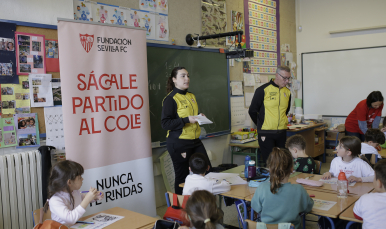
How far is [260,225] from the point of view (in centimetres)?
170

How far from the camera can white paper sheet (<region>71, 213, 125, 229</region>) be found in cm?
182

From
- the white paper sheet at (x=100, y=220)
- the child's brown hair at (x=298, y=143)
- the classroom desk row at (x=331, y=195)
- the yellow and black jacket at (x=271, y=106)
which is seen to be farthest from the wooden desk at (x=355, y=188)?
the white paper sheet at (x=100, y=220)

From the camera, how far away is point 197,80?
175 inches

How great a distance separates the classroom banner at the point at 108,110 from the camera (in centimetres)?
278

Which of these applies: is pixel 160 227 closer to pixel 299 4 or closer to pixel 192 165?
pixel 192 165

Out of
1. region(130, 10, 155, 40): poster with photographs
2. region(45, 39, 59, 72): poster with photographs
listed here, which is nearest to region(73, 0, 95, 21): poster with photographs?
region(45, 39, 59, 72): poster with photographs

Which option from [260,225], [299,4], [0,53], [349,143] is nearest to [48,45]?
[0,53]

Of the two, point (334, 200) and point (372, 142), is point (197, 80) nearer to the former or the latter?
point (372, 142)

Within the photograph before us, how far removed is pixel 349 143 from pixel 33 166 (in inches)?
107

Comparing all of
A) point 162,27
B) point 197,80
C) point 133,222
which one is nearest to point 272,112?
point 197,80

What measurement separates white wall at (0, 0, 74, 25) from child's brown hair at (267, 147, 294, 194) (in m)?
2.27

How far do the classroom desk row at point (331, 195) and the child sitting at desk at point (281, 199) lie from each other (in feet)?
0.38

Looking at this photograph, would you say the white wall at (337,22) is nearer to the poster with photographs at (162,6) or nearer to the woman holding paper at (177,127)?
the poster with photographs at (162,6)

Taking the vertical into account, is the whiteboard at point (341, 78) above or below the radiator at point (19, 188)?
above
